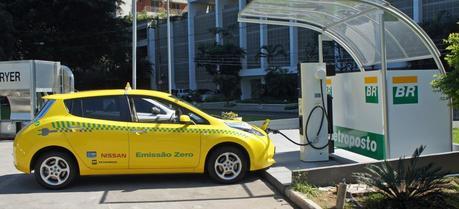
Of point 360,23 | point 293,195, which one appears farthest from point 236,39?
point 293,195

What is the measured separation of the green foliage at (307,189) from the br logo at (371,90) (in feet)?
8.17

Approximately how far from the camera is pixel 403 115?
9.73 meters

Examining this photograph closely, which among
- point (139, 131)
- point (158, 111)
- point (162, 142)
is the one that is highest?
point (158, 111)

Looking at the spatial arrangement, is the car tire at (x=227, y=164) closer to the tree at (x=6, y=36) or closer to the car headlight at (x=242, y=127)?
the car headlight at (x=242, y=127)

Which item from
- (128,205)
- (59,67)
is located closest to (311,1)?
(128,205)

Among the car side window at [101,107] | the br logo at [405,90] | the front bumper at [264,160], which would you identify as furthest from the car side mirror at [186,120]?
the br logo at [405,90]

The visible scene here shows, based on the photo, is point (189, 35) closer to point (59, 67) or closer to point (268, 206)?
point (59, 67)

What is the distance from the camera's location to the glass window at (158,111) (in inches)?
366

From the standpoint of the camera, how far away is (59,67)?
20922mm

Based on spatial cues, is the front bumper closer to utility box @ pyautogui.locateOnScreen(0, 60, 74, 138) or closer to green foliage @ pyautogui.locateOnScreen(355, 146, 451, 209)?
green foliage @ pyautogui.locateOnScreen(355, 146, 451, 209)

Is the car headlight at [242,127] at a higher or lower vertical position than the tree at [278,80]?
lower

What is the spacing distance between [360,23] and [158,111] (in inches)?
174

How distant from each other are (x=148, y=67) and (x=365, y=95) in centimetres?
7172

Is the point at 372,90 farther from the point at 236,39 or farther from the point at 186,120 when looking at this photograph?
the point at 236,39
